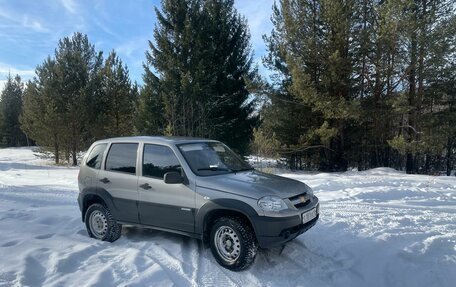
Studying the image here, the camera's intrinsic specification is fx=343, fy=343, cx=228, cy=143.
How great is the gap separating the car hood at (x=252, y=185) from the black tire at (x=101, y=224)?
6.64 feet

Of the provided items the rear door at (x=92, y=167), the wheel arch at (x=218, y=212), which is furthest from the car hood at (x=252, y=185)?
the rear door at (x=92, y=167)

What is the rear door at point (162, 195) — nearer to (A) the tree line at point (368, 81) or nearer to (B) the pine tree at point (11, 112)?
(A) the tree line at point (368, 81)

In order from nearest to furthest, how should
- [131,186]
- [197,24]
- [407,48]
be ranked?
[131,186]
[407,48]
[197,24]

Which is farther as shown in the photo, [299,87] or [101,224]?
[299,87]

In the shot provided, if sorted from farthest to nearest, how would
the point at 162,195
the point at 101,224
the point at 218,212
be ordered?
the point at 101,224, the point at 162,195, the point at 218,212

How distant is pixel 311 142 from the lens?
1792 cm

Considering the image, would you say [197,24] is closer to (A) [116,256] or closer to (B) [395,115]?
(B) [395,115]

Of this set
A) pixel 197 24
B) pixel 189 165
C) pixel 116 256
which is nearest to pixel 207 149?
pixel 189 165

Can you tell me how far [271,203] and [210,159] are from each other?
54.8 inches

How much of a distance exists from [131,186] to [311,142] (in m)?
13.8

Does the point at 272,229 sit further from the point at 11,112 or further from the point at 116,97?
the point at 11,112

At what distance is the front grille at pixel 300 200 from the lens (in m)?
4.59

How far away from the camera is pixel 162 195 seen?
16.7 ft

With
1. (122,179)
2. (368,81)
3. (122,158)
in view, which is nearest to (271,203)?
(122,179)
